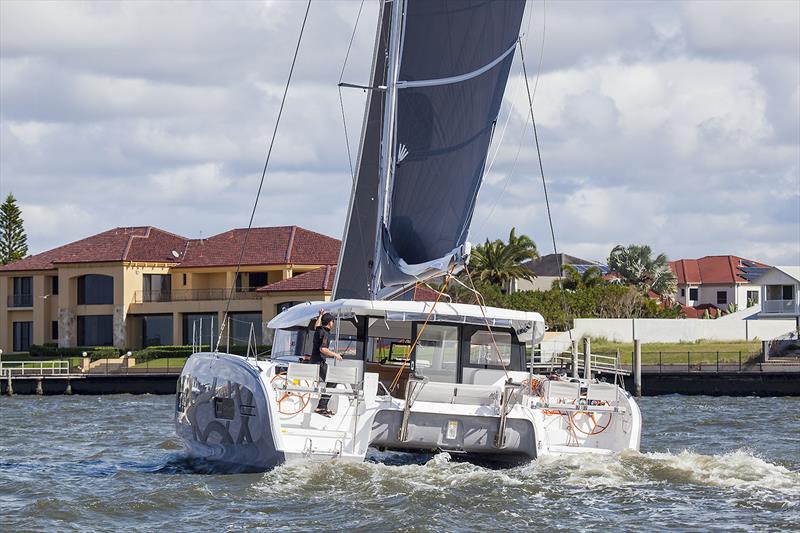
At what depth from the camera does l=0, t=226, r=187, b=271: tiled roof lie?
75.1 m

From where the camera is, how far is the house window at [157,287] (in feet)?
243

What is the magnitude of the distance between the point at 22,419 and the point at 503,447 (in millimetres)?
22197

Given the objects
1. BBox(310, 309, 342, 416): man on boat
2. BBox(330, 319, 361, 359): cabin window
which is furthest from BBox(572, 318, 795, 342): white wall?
BBox(310, 309, 342, 416): man on boat

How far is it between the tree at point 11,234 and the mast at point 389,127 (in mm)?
82085

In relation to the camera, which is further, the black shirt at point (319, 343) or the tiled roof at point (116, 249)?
the tiled roof at point (116, 249)

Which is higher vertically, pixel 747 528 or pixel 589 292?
pixel 589 292

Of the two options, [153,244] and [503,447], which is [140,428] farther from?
[153,244]

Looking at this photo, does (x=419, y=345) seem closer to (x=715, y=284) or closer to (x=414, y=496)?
(x=414, y=496)

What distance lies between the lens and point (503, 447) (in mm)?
17562

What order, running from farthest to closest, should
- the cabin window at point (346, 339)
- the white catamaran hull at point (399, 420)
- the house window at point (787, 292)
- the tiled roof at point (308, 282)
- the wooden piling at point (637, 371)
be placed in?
the house window at point (787, 292)
the tiled roof at point (308, 282)
the wooden piling at point (637, 371)
the cabin window at point (346, 339)
the white catamaran hull at point (399, 420)

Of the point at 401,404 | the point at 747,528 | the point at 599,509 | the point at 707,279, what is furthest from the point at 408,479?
the point at 707,279

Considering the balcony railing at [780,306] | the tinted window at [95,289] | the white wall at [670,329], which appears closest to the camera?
the white wall at [670,329]

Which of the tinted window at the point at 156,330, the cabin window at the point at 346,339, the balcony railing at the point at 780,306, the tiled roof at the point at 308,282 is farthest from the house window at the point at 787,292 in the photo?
the cabin window at the point at 346,339

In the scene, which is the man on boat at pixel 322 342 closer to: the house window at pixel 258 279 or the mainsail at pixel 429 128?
the mainsail at pixel 429 128
